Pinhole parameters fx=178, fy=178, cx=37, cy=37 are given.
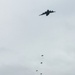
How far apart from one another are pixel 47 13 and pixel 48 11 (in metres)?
2.00

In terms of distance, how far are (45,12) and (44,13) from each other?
1.25 m

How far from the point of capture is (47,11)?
158 meters

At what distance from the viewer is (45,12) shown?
158 metres

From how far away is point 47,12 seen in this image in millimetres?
157375

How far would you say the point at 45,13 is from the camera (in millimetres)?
158375

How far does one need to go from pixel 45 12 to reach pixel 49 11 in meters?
3.73

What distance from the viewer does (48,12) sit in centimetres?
15712

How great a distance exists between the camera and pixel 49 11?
15738 cm

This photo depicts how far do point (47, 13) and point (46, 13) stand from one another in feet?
2.98

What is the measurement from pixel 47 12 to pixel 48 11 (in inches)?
51.6

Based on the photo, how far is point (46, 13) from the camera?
518ft

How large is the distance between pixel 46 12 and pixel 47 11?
125cm

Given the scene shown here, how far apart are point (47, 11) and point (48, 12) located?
59.1 inches

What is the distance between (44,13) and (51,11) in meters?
6.52
